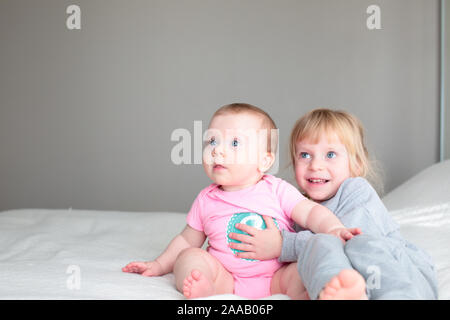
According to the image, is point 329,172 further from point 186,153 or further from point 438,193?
point 186,153

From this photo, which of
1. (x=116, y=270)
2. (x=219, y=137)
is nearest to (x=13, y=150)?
(x=116, y=270)

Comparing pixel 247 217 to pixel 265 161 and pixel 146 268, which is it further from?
pixel 146 268

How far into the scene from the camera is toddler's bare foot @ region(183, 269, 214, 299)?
860 millimetres

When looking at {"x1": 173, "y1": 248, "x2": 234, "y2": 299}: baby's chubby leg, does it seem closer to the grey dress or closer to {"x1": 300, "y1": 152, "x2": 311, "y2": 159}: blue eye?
the grey dress

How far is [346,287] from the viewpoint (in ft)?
2.12

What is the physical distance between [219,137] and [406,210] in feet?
2.49

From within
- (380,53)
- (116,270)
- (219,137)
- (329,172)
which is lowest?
(116,270)

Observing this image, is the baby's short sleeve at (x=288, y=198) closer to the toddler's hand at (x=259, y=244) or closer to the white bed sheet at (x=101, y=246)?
the toddler's hand at (x=259, y=244)

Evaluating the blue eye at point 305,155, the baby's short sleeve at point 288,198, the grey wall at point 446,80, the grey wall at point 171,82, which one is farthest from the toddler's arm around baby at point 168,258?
the grey wall at point 446,80

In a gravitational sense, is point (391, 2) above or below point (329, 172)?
above

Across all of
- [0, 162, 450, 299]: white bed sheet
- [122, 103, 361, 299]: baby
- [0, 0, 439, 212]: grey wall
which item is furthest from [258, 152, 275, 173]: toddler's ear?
[0, 0, 439, 212]: grey wall

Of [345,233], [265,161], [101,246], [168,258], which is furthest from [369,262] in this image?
[101,246]
